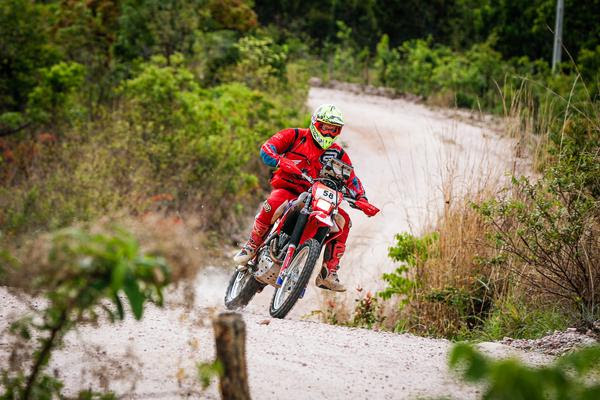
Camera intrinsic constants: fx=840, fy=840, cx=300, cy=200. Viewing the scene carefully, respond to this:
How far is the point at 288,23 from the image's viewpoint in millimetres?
35875

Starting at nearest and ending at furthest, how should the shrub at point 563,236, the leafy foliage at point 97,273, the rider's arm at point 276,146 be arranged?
1. the leafy foliage at point 97,273
2. the shrub at point 563,236
3. the rider's arm at point 276,146

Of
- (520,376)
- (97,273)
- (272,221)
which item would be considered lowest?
(272,221)

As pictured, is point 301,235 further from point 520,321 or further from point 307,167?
point 520,321

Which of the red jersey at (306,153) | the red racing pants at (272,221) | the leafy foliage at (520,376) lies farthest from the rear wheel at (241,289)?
the leafy foliage at (520,376)

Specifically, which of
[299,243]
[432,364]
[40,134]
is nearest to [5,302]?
[299,243]

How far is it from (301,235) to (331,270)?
43 cm

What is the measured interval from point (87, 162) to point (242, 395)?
9.77 meters

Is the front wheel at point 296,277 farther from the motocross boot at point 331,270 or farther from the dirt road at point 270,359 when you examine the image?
the dirt road at point 270,359

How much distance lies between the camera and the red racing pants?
7660mm

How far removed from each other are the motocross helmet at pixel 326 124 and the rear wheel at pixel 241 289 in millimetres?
1472

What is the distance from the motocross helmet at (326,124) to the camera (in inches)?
297

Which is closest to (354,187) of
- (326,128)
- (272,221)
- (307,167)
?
(307,167)

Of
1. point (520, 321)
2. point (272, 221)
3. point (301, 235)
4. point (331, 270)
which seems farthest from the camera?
point (272, 221)

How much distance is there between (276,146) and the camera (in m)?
7.63
